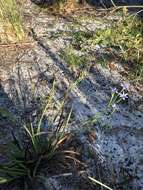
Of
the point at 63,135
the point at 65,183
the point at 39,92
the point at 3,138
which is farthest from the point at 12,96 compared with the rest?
the point at 65,183

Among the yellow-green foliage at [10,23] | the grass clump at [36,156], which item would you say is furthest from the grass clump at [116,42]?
the grass clump at [36,156]

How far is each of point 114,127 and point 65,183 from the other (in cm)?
60

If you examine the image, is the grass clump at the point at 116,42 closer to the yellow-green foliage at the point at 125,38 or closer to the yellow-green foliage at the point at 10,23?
the yellow-green foliage at the point at 125,38

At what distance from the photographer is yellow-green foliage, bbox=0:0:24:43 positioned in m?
3.76

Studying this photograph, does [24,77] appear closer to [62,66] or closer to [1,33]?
[62,66]

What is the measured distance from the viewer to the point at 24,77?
3.53 metres

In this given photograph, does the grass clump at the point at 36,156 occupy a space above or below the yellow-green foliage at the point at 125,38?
below

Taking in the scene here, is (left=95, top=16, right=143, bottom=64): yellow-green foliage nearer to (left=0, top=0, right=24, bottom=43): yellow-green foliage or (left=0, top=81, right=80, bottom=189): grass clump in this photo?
(left=0, top=0, right=24, bottom=43): yellow-green foliage

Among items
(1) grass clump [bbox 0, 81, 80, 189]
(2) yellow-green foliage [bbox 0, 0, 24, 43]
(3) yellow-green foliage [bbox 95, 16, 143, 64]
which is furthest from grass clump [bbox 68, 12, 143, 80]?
(1) grass clump [bbox 0, 81, 80, 189]

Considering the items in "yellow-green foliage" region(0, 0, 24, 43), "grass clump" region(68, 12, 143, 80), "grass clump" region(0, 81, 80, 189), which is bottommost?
"grass clump" region(0, 81, 80, 189)

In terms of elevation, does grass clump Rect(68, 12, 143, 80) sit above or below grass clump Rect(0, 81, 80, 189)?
above

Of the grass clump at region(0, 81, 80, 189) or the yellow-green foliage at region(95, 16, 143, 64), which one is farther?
the yellow-green foliage at region(95, 16, 143, 64)

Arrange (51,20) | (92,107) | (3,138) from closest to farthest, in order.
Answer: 1. (3,138)
2. (92,107)
3. (51,20)

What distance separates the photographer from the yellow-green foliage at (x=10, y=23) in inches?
148
